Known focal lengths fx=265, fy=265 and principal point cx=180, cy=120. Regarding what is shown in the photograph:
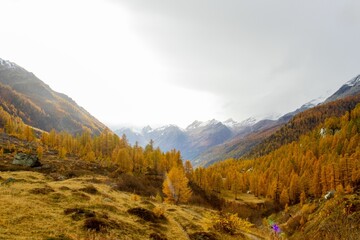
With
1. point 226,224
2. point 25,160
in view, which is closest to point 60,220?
point 226,224

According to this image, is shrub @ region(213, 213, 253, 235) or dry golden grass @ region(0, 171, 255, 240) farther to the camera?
shrub @ region(213, 213, 253, 235)

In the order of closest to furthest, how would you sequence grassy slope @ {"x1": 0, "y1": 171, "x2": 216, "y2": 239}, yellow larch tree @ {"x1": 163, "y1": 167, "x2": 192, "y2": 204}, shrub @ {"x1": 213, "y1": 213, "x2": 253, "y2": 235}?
grassy slope @ {"x1": 0, "y1": 171, "x2": 216, "y2": 239} → shrub @ {"x1": 213, "y1": 213, "x2": 253, "y2": 235} → yellow larch tree @ {"x1": 163, "y1": 167, "x2": 192, "y2": 204}

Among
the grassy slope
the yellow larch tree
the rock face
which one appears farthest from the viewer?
the yellow larch tree

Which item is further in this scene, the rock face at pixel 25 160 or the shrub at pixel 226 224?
the rock face at pixel 25 160

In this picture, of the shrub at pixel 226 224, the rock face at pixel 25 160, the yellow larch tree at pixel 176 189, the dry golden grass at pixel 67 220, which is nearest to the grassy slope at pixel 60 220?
the dry golden grass at pixel 67 220

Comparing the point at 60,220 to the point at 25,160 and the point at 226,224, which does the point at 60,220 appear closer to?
the point at 226,224

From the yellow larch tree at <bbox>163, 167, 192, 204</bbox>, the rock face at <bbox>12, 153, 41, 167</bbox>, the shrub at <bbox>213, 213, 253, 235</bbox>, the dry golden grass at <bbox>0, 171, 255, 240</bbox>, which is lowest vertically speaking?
the yellow larch tree at <bbox>163, 167, 192, 204</bbox>

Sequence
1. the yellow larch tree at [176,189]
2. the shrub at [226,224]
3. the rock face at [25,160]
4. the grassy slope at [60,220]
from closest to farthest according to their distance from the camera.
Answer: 1. the grassy slope at [60,220]
2. the shrub at [226,224]
3. the rock face at [25,160]
4. the yellow larch tree at [176,189]

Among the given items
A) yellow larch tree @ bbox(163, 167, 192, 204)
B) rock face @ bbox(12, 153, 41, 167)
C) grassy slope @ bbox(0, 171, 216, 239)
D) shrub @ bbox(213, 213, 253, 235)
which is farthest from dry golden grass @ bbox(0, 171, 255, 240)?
yellow larch tree @ bbox(163, 167, 192, 204)

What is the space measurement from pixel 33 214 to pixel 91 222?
5.48 m

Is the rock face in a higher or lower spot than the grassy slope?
higher

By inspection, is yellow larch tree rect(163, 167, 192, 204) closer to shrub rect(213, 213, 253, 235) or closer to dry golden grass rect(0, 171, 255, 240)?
dry golden grass rect(0, 171, 255, 240)

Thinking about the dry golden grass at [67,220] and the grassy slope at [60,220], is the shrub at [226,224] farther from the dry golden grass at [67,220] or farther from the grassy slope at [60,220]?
the grassy slope at [60,220]

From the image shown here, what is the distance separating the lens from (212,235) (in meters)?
33.0
